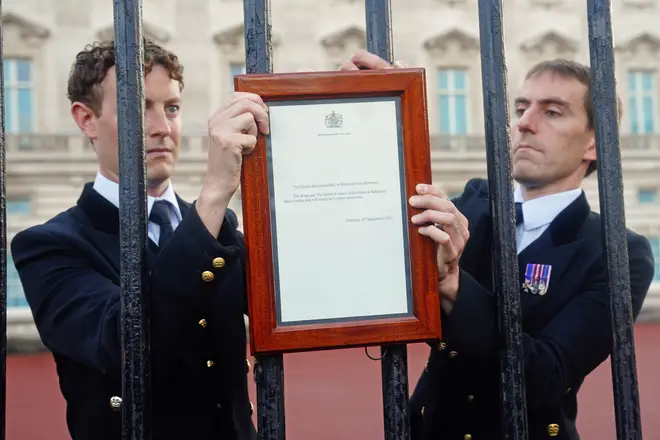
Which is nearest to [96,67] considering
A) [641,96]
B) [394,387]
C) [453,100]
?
[394,387]

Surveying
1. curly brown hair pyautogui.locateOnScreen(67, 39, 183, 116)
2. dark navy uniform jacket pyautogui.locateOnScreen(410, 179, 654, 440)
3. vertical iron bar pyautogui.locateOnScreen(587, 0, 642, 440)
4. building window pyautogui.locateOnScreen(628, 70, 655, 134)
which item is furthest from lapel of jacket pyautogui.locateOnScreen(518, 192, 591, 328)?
building window pyautogui.locateOnScreen(628, 70, 655, 134)

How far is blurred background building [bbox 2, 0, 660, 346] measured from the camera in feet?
45.0

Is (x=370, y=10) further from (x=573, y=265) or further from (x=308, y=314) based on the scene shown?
(x=573, y=265)

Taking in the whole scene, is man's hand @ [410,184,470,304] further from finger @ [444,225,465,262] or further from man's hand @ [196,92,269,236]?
man's hand @ [196,92,269,236]

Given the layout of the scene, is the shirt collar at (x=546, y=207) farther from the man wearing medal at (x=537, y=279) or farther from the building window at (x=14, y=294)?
the building window at (x=14, y=294)

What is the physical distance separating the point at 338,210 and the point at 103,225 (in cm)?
66

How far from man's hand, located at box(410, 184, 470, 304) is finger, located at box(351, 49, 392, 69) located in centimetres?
14

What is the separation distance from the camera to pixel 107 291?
1171 mm

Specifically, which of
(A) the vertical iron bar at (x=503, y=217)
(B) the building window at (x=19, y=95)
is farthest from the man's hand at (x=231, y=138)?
(B) the building window at (x=19, y=95)

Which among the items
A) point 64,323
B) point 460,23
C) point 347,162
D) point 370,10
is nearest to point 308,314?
point 347,162

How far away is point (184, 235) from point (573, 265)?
70cm

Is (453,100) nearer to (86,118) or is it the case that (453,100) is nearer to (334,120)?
(86,118)

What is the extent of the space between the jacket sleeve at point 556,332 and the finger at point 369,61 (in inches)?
10.0

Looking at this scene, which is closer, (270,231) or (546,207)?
(270,231)
